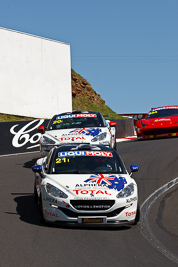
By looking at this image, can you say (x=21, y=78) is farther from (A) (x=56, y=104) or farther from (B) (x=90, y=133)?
(B) (x=90, y=133)

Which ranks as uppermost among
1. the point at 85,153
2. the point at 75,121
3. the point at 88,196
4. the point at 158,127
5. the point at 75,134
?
the point at 75,121

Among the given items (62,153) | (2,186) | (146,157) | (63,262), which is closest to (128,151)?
(146,157)

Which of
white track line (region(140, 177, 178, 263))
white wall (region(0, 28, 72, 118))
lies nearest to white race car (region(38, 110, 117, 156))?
white track line (region(140, 177, 178, 263))

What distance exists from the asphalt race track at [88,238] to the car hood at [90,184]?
21.8 inches

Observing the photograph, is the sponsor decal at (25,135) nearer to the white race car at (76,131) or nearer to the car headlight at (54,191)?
the white race car at (76,131)

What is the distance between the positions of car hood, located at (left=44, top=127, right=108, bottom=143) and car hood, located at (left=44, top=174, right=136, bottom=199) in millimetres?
5204

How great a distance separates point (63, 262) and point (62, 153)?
3422 mm

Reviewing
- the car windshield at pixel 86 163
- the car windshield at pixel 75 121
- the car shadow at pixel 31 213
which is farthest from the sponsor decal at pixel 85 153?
the car windshield at pixel 75 121

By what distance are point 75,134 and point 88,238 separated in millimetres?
6816

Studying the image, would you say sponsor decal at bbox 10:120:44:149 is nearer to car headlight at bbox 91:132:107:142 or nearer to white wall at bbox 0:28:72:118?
car headlight at bbox 91:132:107:142

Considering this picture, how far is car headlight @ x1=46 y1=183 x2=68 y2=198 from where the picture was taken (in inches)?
324

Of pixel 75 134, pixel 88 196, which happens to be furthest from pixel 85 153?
pixel 75 134

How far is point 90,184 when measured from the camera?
8.45 meters

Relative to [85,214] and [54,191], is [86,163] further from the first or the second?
[85,214]
